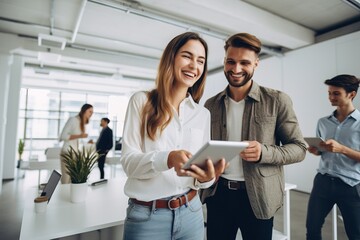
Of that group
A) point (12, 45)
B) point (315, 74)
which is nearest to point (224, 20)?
point (315, 74)

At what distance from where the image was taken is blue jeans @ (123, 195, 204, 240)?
0.83m

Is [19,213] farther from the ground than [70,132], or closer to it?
closer to it

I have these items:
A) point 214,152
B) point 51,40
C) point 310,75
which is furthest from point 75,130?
point 310,75

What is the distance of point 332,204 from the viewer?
1700mm

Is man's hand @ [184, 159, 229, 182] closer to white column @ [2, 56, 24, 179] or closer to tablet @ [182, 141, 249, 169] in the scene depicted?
tablet @ [182, 141, 249, 169]

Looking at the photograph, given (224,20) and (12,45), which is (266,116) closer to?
(224,20)

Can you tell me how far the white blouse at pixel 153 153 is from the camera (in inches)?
31.7

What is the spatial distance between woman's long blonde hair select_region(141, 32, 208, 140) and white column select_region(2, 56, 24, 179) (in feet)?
18.6

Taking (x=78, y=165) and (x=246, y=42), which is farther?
(x=78, y=165)

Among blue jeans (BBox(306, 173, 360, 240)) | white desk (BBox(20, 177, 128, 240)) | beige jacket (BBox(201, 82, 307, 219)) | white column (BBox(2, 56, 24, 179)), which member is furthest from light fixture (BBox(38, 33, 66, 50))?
blue jeans (BBox(306, 173, 360, 240))

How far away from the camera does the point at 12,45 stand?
4.55 m

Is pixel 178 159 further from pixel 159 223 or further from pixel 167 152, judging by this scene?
pixel 159 223

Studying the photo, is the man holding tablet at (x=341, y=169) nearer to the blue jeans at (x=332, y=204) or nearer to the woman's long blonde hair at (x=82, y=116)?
the blue jeans at (x=332, y=204)

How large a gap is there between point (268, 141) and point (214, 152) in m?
0.64
